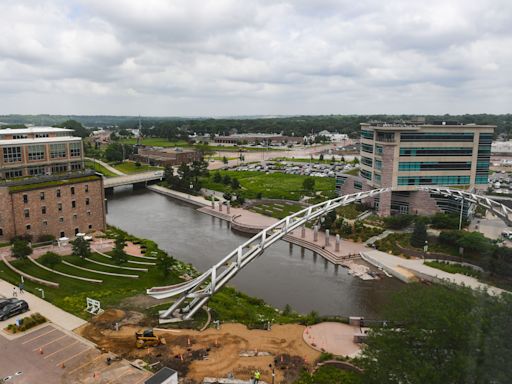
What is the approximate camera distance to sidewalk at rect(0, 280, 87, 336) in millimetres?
16312

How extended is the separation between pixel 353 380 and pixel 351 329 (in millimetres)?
3803

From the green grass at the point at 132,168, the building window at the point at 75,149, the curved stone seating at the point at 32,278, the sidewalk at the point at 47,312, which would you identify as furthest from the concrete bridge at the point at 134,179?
the sidewalk at the point at 47,312

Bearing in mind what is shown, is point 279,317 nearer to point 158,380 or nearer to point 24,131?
point 158,380

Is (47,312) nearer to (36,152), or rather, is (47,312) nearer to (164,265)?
(164,265)

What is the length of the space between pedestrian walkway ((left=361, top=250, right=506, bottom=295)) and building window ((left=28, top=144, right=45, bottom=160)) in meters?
21.8

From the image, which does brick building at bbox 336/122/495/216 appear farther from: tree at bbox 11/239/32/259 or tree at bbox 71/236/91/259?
tree at bbox 11/239/32/259

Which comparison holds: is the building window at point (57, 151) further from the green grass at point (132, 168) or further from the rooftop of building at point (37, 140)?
the green grass at point (132, 168)

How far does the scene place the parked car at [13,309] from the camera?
16719mm

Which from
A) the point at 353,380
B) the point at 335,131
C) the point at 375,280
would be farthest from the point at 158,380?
the point at 335,131

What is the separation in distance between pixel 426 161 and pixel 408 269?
12.2 m

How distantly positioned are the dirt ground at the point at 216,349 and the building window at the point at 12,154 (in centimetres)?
1592

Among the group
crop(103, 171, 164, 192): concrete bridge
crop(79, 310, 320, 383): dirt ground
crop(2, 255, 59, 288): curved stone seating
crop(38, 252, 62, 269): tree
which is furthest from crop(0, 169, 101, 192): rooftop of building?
crop(103, 171, 164, 192): concrete bridge

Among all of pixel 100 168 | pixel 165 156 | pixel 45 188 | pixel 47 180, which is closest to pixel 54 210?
pixel 45 188

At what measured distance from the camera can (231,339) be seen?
1530 cm
